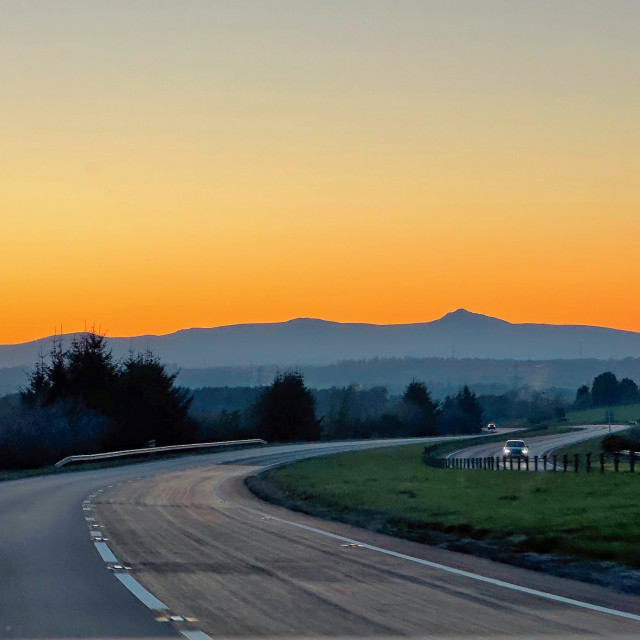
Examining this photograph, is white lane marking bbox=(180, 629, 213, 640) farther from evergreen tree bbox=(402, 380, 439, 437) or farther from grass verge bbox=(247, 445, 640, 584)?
evergreen tree bbox=(402, 380, 439, 437)

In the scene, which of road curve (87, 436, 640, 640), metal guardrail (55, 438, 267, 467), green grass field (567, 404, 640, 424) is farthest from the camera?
green grass field (567, 404, 640, 424)

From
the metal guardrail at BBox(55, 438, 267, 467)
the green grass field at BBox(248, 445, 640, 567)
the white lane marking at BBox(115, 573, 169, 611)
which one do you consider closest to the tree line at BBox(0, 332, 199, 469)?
the metal guardrail at BBox(55, 438, 267, 467)

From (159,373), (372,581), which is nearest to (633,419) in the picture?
(159,373)

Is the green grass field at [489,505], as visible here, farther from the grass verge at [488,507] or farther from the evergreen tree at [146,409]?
the evergreen tree at [146,409]

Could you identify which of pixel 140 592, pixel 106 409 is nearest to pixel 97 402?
pixel 106 409

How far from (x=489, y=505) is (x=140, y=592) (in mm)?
14282

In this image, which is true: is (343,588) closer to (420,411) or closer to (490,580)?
(490,580)

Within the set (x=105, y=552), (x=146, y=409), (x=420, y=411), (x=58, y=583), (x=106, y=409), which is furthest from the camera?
(x=420, y=411)

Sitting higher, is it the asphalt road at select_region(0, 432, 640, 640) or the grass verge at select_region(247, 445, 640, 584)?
the asphalt road at select_region(0, 432, 640, 640)

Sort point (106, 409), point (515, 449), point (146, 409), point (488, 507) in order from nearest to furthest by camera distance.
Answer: point (488, 507) < point (106, 409) < point (146, 409) < point (515, 449)

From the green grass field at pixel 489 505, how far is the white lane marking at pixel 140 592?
5911mm

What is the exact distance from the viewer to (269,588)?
12008mm

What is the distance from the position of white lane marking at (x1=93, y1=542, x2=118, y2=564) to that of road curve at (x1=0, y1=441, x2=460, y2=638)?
0.37ft

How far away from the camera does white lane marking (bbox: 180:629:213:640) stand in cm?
915
